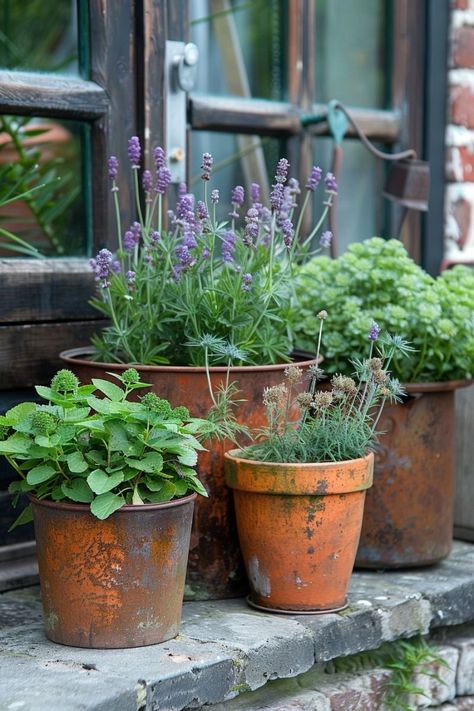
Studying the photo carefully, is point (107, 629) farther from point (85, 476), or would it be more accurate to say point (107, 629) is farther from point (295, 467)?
point (295, 467)

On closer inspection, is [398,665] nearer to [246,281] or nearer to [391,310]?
[391,310]

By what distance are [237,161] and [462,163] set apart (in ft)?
2.60

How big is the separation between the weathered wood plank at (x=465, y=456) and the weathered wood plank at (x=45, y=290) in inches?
41.3

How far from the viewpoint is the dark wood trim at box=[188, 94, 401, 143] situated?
308 centimetres

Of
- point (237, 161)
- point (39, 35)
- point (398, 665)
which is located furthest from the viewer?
point (39, 35)

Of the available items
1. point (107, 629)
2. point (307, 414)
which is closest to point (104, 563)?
point (107, 629)

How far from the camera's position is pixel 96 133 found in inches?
110

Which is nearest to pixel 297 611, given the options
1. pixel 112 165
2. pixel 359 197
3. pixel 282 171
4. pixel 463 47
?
pixel 282 171

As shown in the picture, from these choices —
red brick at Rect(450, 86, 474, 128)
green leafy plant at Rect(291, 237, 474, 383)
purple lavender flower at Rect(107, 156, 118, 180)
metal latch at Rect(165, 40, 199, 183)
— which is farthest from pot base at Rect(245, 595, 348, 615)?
red brick at Rect(450, 86, 474, 128)

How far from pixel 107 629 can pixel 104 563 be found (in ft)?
0.43

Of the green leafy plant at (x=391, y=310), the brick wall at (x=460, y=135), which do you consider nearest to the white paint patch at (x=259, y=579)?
the green leafy plant at (x=391, y=310)

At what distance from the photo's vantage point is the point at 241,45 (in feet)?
11.3

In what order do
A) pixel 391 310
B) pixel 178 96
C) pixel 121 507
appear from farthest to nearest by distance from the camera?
pixel 178 96
pixel 391 310
pixel 121 507

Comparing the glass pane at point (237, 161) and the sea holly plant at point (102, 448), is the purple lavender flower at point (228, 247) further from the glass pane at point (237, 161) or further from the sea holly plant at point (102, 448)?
the glass pane at point (237, 161)
